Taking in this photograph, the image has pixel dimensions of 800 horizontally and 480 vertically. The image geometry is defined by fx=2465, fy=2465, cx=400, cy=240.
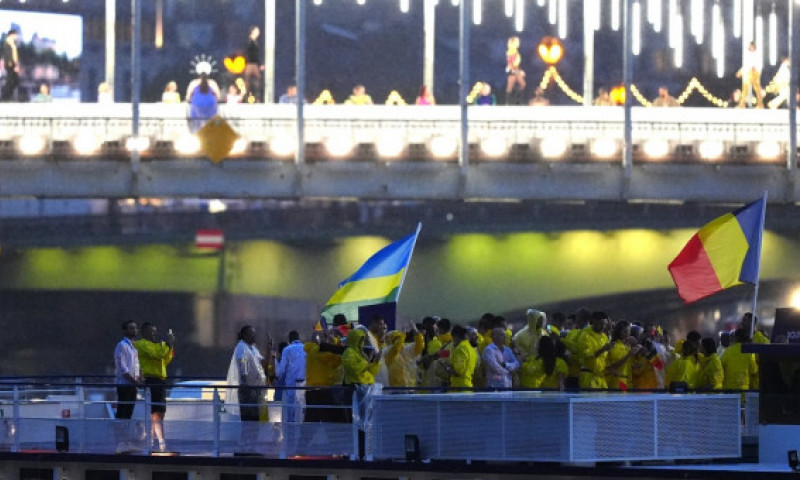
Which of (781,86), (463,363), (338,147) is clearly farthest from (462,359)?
(781,86)

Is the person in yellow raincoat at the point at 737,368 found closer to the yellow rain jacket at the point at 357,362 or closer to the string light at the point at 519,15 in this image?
the yellow rain jacket at the point at 357,362

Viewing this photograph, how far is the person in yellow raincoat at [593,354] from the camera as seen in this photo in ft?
87.7

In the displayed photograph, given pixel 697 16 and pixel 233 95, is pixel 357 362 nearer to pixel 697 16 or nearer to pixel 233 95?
pixel 233 95

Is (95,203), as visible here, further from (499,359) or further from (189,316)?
(499,359)

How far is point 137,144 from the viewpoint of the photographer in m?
55.6

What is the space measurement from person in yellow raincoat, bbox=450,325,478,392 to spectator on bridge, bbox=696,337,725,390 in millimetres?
2525

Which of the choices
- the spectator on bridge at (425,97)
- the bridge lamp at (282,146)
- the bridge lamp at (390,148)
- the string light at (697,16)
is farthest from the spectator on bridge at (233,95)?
the string light at (697,16)

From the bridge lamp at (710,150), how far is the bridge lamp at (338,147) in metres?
7.98

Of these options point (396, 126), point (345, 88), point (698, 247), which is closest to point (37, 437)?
point (698, 247)

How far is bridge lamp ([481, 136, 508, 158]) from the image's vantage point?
2210 inches

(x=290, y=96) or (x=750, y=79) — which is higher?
(x=750, y=79)

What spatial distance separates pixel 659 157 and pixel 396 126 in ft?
20.0

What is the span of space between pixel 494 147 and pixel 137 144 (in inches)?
319

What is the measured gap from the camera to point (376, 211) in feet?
214
